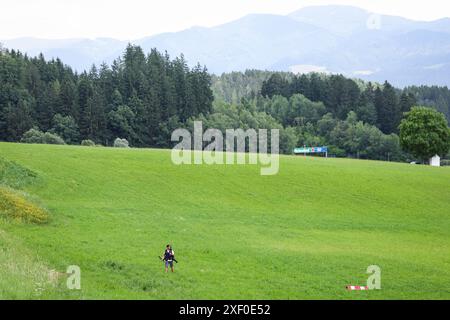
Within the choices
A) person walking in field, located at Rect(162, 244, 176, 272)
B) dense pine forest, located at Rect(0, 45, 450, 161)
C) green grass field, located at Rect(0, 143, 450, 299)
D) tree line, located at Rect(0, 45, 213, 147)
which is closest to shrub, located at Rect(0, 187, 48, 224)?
green grass field, located at Rect(0, 143, 450, 299)

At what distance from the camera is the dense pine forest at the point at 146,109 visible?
14162 centimetres

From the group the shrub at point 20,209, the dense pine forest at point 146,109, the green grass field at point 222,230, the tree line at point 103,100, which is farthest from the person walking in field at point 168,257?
the tree line at point 103,100

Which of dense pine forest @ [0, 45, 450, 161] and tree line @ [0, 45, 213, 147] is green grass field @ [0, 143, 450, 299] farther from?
tree line @ [0, 45, 213, 147]

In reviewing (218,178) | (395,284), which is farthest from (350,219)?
(395,284)

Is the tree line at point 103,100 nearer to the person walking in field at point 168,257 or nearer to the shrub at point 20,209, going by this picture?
the shrub at point 20,209

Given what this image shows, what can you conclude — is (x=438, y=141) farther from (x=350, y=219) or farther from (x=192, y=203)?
(x=192, y=203)

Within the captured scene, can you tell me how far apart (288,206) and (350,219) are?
624 centimetres

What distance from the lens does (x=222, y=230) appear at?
40688 millimetres

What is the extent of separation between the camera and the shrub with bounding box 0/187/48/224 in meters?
37.2

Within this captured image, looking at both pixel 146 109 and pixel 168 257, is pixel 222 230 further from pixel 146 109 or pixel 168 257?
pixel 146 109

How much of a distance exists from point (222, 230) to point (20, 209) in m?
13.8

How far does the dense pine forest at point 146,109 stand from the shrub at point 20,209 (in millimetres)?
83983

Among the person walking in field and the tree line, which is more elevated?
the tree line

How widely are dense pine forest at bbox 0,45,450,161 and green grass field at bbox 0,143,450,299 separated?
6840 centimetres
